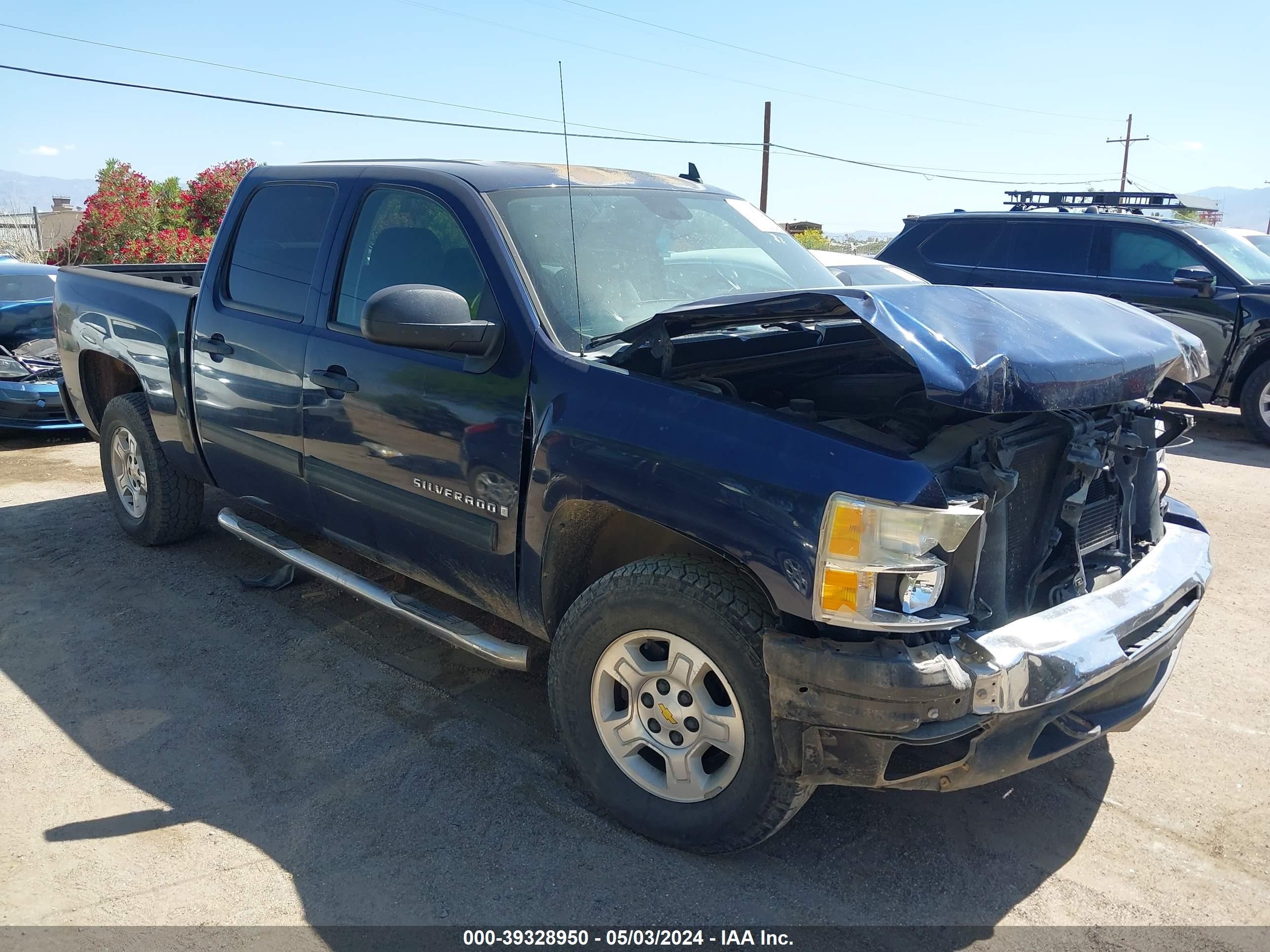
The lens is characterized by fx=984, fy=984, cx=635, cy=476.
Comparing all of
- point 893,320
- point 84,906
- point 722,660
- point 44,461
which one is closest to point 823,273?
point 893,320

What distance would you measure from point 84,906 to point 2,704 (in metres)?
1.50

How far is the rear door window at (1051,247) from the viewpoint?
9.66 metres

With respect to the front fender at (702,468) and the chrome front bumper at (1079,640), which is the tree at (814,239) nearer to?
the chrome front bumper at (1079,640)

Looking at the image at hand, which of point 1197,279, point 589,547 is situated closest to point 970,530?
point 589,547

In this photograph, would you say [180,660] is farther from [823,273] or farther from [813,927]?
[823,273]

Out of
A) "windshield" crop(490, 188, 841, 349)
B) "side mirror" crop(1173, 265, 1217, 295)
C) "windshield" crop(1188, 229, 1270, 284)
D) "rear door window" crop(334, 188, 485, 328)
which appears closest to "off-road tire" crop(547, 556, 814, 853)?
"windshield" crop(490, 188, 841, 349)

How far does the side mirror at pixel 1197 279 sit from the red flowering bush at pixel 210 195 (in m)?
14.0

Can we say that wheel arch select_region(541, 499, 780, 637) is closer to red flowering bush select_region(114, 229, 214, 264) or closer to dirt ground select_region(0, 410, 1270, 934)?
dirt ground select_region(0, 410, 1270, 934)

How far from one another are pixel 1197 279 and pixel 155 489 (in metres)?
8.58

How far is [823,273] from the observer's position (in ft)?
14.3

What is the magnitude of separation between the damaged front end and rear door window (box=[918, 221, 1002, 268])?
7284 mm

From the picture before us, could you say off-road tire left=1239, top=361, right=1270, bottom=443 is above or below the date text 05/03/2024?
above

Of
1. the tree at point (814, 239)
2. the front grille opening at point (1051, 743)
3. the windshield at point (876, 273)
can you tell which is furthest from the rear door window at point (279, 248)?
the tree at point (814, 239)

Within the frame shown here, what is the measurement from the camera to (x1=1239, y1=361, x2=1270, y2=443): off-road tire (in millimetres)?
8734
